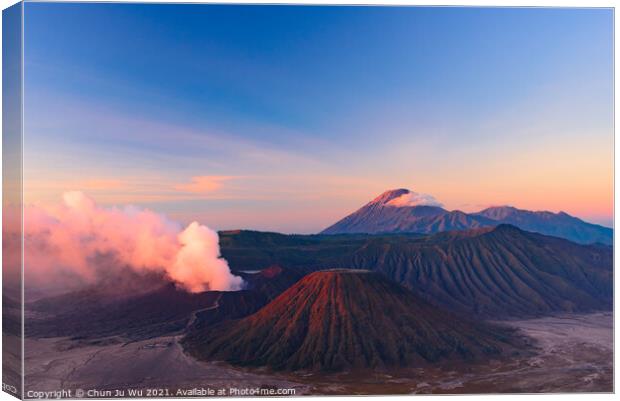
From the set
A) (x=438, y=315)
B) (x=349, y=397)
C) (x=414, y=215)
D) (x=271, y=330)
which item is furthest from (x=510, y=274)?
(x=349, y=397)

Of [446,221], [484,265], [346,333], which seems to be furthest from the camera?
[446,221]

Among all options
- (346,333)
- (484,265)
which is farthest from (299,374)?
(484,265)

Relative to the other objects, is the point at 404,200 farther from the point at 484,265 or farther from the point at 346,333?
the point at 346,333

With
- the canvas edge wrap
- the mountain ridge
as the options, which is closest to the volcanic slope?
the mountain ridge

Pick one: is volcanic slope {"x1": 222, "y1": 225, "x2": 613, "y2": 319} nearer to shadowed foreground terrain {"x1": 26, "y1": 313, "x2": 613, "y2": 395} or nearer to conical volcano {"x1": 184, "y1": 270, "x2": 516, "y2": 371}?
conical volcano {"x1": 184, "y1": 270, "x2": 516, "y2": 371}

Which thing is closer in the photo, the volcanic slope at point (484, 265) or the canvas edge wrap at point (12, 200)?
the canvas edge wrap at point (12, 200)

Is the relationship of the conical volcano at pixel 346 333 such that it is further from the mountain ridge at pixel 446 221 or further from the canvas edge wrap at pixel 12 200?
the mountain ridge at pixel 446 221

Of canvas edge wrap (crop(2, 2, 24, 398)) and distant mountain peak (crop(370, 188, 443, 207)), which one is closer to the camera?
canvas edge wrap (crop(2, 2, 24, 398))

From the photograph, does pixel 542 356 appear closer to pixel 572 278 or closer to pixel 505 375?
pixel 505 375

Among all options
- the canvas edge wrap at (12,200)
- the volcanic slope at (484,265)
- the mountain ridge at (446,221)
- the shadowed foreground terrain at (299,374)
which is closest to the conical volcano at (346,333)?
the shadowed foreground terrain at (299,374)
